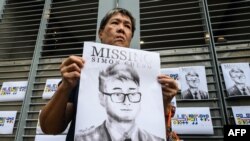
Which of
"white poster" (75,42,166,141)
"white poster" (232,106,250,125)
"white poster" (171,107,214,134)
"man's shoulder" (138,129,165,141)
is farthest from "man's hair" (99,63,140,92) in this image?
"white poster" (232,106,250,125)

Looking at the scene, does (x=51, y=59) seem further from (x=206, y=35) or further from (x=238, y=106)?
(x=238, y=106)

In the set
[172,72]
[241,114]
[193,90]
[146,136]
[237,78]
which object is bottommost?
[146,136]

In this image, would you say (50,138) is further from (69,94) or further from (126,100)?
(126,100)

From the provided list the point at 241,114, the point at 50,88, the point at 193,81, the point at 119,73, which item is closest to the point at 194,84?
the point at 193,81

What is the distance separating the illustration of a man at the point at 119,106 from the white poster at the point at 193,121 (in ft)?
3.86

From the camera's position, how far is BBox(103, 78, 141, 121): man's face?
974mm

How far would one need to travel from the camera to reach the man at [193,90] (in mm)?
2186

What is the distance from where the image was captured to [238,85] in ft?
6.96

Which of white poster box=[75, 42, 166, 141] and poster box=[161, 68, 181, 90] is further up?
poster box=[161, 68, 181, 90]

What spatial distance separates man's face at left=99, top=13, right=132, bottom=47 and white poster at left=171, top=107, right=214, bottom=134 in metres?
1.09

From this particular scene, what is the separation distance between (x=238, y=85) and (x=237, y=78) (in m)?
0.07

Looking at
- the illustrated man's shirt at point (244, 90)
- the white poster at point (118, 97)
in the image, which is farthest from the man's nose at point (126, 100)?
the illustrated man's shirt at point (244, 90)

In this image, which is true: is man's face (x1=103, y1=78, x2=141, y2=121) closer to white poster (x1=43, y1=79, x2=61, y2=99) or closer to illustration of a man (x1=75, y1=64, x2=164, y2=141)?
illustration of a man (x1=75, y1=64, x2=164, y2=141)

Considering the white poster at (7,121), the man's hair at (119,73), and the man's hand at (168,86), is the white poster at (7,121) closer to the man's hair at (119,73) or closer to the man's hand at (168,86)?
the man's hair at (119,73)
